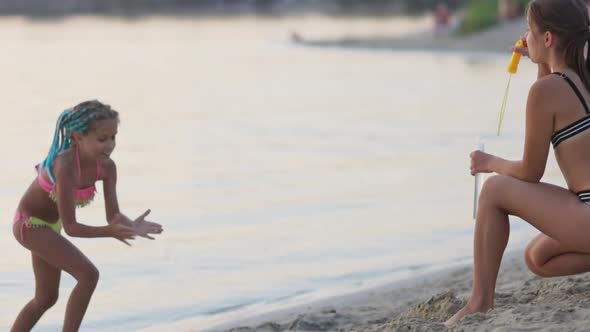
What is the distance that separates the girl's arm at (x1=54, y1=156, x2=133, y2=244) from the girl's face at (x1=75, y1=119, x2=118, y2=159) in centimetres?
13

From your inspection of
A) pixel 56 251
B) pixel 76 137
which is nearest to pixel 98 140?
pixel 76 137

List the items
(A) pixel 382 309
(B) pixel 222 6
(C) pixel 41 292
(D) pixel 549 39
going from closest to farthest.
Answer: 1. (D) pixel 549 39
2. (C) pixel 41 292
3. (A) pixel 382 309
4. (B) pixel 222 6

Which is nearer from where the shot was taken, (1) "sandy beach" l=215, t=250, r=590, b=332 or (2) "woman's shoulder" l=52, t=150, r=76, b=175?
(1) "sandy beach" l=215, t=250, r=590, b=332

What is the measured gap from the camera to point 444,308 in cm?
498

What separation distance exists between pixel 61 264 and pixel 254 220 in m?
4.02

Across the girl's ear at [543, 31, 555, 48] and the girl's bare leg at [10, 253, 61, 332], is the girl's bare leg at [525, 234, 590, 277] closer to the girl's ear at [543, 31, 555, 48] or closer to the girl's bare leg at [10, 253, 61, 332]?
the girl's ear at [543, 31, 555, 48]

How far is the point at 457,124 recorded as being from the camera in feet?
50.5

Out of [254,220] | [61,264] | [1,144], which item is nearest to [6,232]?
[254,220]

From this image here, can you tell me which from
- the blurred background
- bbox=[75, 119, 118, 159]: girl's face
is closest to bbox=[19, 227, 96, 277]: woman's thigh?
bbox=[75, 119, 118, 159]: girl's face

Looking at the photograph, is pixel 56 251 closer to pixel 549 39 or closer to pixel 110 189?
pixel 110 189

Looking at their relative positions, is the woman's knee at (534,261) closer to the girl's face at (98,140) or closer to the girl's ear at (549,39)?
the girl's ear at (549,39)

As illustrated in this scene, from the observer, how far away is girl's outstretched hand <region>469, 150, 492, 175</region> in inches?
179

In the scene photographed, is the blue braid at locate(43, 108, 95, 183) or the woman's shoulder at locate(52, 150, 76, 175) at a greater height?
the blue braid at locate(43, 108, 95, 183)

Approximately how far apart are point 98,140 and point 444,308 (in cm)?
167
